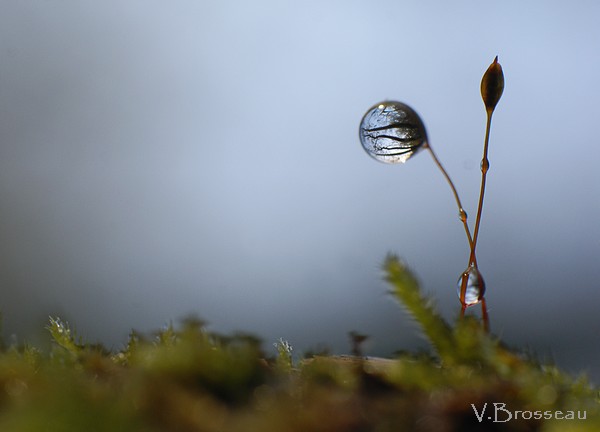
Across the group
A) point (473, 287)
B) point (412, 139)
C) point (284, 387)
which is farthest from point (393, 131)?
point (284, 387)

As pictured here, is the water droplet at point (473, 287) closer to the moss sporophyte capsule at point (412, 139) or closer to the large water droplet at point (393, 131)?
the moss sporophyte capsule at point (412, 139)

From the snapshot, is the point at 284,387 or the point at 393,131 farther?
the point at 393,131

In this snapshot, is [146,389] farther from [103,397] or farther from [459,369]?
[459,369]

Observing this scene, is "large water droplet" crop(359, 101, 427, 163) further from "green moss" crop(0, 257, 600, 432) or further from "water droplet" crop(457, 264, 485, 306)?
"green moss" crop(0, 257, 600, 432)

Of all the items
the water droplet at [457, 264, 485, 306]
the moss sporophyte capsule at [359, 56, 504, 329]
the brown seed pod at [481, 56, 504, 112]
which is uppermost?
the brown seed pod at [481, 56, 504, 112]

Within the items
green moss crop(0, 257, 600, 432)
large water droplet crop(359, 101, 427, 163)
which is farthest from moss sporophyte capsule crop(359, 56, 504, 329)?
green moss crop(0, 257, 600, 432)

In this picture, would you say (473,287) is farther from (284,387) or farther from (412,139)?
(284,387)
